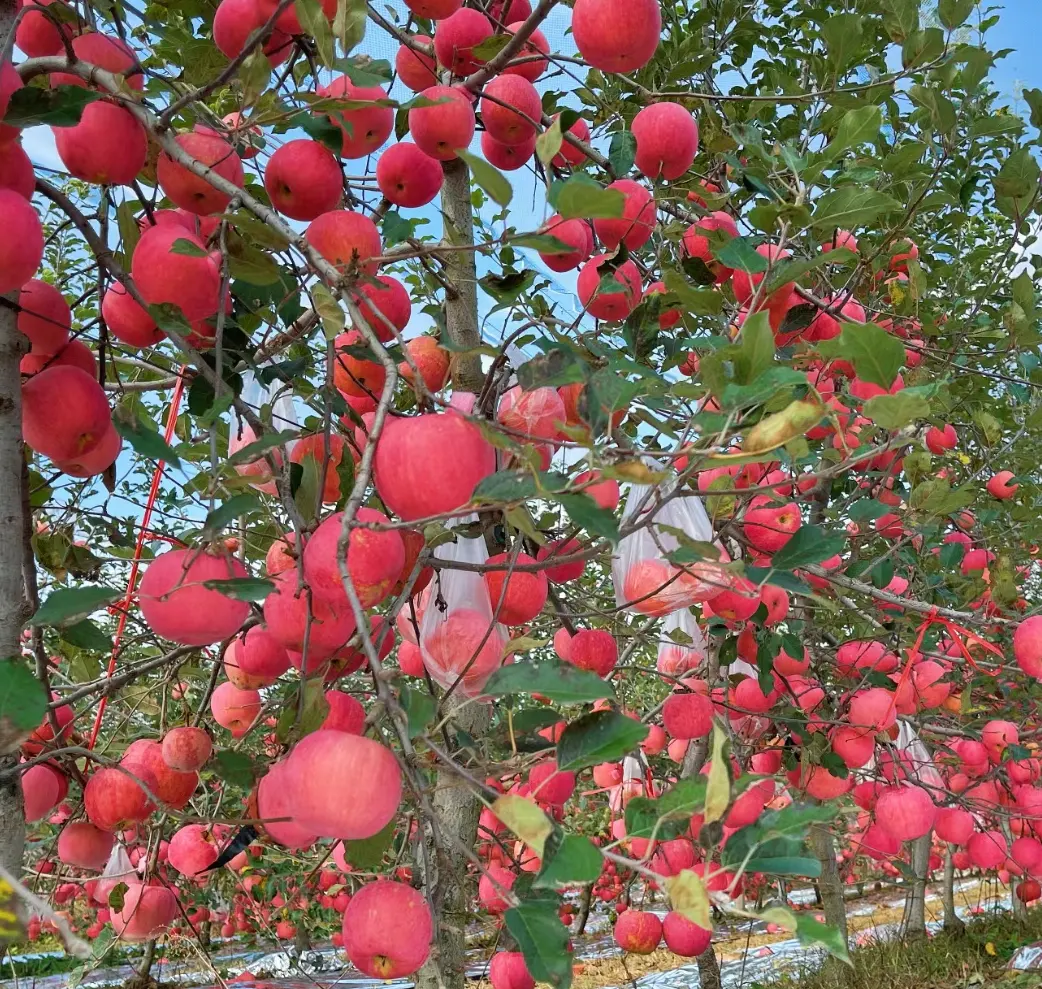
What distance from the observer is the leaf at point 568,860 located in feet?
1.71

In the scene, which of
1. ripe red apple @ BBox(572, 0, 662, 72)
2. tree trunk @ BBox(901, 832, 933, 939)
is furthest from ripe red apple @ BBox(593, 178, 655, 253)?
tree trunk @ BBox(901, 832, 933, 939)

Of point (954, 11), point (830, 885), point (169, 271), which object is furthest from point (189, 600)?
point (830, 885)

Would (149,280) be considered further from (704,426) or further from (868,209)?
(868,209)

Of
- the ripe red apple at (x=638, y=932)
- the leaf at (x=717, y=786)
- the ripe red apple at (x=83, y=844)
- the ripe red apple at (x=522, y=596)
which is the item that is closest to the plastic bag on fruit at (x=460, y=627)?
the ripe red apple at (x=522, y=596)

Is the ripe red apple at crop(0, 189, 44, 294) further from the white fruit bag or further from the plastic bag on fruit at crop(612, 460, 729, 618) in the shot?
the white fruit bag

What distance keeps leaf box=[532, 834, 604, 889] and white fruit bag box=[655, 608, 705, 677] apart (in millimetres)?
1237

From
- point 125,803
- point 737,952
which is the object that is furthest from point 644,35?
point 737,952

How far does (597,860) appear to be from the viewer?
0.54m

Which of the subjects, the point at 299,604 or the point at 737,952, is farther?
the point at 737,952

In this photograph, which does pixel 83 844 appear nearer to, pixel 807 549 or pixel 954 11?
pixel 807 549

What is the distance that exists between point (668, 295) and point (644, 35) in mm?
375

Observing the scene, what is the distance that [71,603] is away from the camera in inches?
27.3

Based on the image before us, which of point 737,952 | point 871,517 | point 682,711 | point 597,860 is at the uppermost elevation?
point 871,517

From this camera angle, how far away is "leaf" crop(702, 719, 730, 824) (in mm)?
556
